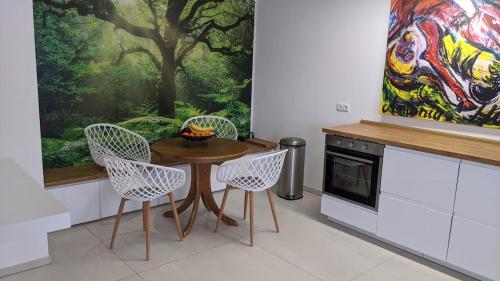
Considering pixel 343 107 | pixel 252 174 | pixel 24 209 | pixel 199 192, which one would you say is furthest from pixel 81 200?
pixel 343 107

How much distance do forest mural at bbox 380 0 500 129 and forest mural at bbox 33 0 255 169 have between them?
192 cm

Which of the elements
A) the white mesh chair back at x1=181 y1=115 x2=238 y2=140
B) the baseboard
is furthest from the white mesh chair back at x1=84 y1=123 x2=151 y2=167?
the baseboard

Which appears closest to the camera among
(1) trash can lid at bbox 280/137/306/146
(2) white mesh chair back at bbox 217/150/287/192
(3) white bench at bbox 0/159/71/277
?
(3) white bench at bbox 0/159/71/277

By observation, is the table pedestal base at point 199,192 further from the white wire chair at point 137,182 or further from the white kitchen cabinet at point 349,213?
the white kitchen cabinet at point 349,213

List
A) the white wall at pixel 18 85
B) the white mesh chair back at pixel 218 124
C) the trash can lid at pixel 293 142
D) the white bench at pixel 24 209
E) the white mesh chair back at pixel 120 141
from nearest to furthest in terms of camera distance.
Answer: the white bench at pixel 24 209
the white wall at pixel 18 85
the white mesh chair back at pixel 120 141
the trash can lid at pixel 293 142
the white mesh chair back at pixel 218 124

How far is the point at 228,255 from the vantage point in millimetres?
3137

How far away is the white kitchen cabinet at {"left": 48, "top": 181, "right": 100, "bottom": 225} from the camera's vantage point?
3.43m

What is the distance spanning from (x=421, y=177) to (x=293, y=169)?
1.61 m

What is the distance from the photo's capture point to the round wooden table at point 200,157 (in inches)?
124

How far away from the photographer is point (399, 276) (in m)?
2.90

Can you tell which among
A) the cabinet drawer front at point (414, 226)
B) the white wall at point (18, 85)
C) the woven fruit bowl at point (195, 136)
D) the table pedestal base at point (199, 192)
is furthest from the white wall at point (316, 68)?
the white wall at point (18, 85)

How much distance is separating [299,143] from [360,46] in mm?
1190

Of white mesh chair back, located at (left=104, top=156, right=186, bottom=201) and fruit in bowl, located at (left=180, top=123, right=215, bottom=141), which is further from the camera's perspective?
fruit in bowl, located at (left=180, top=123, right=215, bottom=141)

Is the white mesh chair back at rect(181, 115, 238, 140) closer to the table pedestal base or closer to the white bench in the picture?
the table pedestal base
